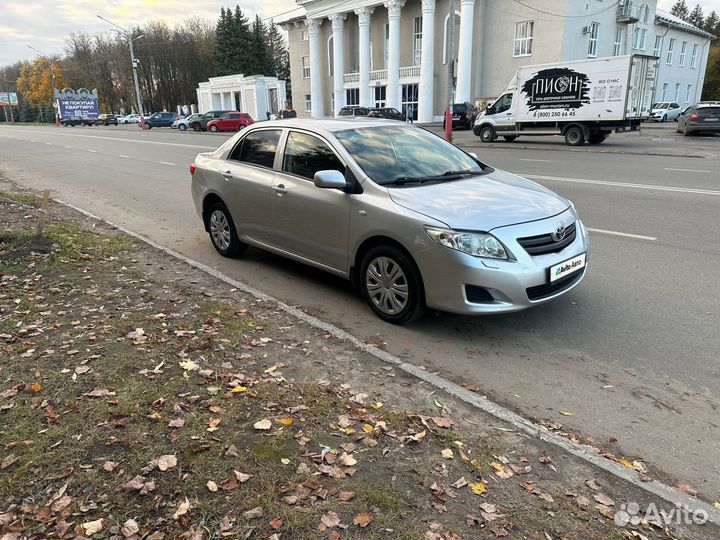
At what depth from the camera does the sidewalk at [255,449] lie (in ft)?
7.87

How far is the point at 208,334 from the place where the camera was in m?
4.31

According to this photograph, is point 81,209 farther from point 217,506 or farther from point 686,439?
point 686,439

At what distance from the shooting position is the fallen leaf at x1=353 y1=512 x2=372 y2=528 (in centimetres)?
238

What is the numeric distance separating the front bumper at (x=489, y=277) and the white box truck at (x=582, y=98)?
66.6ft

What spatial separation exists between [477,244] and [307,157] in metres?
2.21

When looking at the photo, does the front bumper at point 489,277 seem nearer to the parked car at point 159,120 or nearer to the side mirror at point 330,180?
the side mirror at point 330,180

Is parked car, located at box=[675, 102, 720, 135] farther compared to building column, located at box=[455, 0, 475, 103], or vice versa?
building column, located at box=[455, 0, 475, 103]

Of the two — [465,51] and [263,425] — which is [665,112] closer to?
[465,51]

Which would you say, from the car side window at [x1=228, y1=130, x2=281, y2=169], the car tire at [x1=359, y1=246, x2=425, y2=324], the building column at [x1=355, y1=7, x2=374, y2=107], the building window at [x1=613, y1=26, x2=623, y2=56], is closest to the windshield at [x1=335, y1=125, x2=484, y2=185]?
the car tire at [x1=359, y1=246, x2=425, y2=324]

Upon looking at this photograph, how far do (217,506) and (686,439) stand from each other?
105 inches

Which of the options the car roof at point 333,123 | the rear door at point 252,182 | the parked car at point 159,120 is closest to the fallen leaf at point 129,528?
the rear door at point 252,182

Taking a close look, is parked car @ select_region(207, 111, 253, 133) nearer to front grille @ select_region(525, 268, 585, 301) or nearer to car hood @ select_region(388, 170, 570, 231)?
car hood @ select_region(388, 170, 570, 231)

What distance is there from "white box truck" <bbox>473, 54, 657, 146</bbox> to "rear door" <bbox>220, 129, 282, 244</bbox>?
19.7 m

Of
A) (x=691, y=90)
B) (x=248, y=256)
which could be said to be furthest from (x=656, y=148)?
(x=691, y=90)
